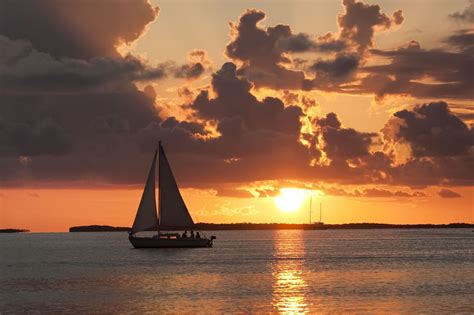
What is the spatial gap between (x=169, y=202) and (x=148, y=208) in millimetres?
3811

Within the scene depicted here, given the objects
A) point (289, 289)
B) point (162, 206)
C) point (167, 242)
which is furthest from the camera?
point (167, 242)

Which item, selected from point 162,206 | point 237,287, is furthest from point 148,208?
point 237,287

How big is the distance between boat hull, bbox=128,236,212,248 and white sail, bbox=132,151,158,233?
861cm

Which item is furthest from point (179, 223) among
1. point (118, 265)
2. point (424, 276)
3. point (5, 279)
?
point (424, 276)

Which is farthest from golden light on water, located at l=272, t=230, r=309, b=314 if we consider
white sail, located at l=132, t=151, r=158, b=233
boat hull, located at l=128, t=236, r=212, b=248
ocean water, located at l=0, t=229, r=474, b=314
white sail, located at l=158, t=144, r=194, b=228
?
boat hull, located at l=128, t=236, r=212, b=248

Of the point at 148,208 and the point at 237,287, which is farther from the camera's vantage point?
the point at 148,208

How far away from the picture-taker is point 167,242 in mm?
161375

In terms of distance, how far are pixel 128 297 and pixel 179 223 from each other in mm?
69898

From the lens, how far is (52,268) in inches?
5320

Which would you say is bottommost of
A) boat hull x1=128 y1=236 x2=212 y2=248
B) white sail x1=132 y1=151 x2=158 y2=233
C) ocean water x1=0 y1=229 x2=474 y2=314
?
ocean water x1=0 y1=229 x2=474 y2=314

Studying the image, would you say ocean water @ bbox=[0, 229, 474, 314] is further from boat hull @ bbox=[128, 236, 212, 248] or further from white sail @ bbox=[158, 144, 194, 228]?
boat hull @ bbox=[128, 236, 212, 248]

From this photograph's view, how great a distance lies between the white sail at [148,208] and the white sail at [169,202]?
4.50 ft

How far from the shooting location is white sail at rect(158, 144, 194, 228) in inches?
5960

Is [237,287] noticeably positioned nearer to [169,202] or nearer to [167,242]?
[169,202]
